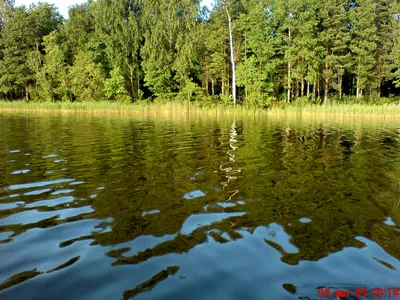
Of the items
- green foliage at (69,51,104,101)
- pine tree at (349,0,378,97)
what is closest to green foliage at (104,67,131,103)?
green foliage at (69,51,104,101)

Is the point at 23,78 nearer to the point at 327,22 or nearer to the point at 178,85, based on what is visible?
the point at 178,85

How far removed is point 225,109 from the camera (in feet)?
91.7

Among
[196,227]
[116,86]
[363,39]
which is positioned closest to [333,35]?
[363,39]

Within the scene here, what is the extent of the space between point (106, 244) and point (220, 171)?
371 cm

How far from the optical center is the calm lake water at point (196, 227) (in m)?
2.81

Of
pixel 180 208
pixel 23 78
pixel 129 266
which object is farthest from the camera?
pixel 23 78

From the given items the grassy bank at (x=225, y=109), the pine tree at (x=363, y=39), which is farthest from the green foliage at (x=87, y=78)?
the pine tree at (x=363, y=39)

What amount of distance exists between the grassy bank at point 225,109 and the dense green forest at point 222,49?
235 inches

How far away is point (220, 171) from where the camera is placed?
6.89 metres

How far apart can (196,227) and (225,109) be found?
24477mm

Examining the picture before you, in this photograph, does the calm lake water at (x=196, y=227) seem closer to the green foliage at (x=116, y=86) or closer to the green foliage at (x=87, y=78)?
the green foliage at (x=116, y=86)

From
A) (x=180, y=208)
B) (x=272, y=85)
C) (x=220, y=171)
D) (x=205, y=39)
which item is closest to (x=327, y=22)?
(x=272, y=85)

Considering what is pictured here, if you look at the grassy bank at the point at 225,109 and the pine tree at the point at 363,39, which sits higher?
the pine tree at the point at 363,39

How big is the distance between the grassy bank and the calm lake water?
18815 mm
